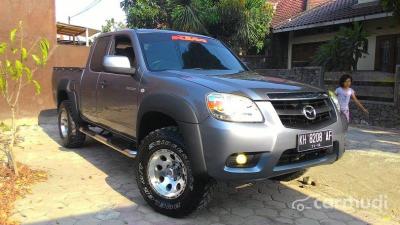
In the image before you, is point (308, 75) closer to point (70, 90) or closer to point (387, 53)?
point (387, 53)

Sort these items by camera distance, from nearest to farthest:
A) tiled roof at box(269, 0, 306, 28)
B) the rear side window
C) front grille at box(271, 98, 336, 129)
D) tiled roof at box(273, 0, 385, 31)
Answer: front grille at box(271, 98, 336, 129) → the rear side window → tiled roof at box(273, 0, 385, 31) → tiled roof at box(269, 0, 306, 28)

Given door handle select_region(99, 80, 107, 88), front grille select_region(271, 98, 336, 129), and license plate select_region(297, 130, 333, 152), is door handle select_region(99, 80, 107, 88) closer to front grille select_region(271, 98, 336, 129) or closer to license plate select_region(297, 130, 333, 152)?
front grille select_region(271, 98, 336, 129)

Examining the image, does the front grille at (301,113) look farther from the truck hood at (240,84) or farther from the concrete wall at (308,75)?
the concrete wall at (308,75)

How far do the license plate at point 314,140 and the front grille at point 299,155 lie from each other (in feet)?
0.21

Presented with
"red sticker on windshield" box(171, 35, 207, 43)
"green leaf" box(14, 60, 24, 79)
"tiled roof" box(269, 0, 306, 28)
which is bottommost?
"green leaf" box(14, 60, 24, 79)

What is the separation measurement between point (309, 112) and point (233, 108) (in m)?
0.82

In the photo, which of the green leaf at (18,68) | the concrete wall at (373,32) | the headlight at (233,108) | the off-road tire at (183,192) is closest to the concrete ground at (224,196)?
the off-road tire at (183,192)

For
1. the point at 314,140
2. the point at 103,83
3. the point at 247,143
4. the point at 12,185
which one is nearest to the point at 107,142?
the point at 103,83

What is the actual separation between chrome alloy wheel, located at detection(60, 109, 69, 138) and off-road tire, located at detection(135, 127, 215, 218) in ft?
10.6

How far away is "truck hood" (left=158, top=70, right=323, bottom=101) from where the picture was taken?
3846 mm

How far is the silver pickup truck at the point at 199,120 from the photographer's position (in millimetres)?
3703

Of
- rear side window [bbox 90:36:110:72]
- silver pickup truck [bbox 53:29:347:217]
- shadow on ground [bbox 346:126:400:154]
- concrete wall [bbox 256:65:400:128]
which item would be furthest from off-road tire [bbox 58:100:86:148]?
shadow on ground [bbox 346:126:400:154]

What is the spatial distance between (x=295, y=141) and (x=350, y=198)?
1.57m

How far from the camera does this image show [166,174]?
4.27 metres
